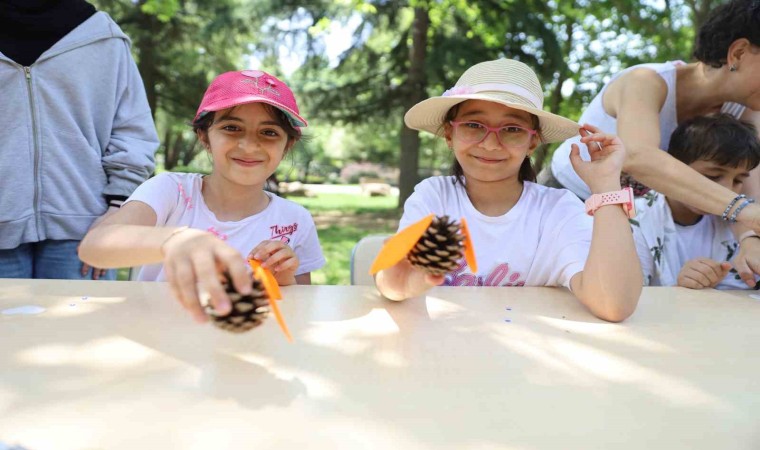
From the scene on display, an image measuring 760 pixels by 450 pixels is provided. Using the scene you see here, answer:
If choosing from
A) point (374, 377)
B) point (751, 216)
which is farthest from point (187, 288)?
point (751, 216)

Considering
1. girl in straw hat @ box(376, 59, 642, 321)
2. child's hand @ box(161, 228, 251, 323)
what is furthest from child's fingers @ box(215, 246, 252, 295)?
girl in straw hat @ box(376, 59, 642, 321)

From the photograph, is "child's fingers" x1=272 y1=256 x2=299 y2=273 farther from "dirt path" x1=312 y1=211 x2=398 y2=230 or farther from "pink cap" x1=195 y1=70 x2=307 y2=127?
"dirt path" x1=312 y1=211 x2=398 y2=230

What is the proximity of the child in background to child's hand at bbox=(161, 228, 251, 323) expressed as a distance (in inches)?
67.7

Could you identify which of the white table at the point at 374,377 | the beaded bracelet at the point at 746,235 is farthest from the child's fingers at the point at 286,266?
the beaded bracelet at the point at 746,235

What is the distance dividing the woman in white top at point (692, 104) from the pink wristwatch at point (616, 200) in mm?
480

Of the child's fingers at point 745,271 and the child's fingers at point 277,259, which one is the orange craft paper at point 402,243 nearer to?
the child's fingers at point 277,259

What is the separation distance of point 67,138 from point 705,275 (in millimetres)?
2277

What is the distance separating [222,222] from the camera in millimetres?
1985

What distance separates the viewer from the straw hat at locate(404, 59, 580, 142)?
1703 mm

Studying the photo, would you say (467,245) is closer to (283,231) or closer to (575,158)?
(575,158)

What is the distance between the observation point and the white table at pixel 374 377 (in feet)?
2.59

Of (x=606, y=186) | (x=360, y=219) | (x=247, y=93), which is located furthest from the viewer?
(x=360, y=219)

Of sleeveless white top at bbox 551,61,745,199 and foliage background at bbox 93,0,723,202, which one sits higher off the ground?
foliage background at bbox 93,0,723,202

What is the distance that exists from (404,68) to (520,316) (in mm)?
9786
